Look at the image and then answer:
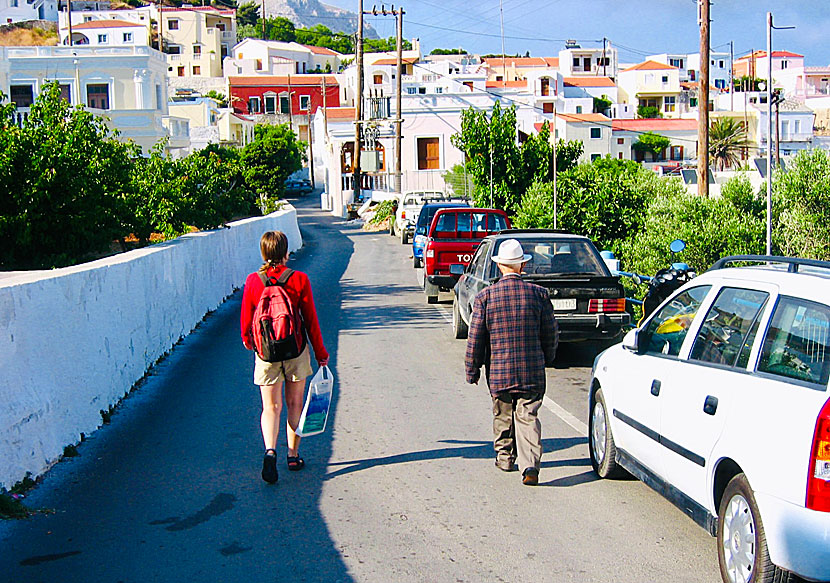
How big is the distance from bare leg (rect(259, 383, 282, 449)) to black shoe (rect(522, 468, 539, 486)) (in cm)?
188

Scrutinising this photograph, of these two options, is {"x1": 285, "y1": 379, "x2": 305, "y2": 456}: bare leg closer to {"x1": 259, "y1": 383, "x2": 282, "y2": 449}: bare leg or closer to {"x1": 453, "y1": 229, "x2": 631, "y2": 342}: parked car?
{"x1": 259, "y1": 383, "x2": 282, "y2": 449}: bare leg

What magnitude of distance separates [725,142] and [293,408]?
75594mm

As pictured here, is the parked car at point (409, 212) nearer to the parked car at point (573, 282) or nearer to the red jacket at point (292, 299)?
the parked car at point (573, 282)

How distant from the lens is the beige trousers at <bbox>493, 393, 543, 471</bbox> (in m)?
6.94

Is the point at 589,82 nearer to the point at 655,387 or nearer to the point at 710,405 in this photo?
the point at 655,387

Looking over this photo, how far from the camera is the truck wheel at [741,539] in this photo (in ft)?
14.5

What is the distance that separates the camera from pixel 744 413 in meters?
4.61

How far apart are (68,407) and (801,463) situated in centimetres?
610

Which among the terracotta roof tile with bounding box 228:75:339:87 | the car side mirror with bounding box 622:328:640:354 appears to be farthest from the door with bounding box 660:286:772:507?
the terracotta roof tile with bounding box 228:75:339:87

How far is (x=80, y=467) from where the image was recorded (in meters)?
7.53

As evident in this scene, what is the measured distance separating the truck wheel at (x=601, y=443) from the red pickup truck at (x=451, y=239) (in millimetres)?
10201

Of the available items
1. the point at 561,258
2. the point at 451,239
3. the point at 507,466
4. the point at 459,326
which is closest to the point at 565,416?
the point at 507,466

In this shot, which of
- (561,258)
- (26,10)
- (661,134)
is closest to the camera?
(561,258)

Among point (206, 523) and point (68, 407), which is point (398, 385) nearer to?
point (68, 407)
